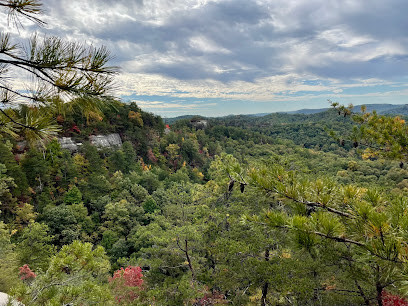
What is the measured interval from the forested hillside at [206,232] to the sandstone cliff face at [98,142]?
72cm

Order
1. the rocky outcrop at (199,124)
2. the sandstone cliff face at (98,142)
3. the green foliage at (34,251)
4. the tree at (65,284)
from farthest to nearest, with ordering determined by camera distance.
→ the rocky outcrop at (199,124), the sandstone cliff face at (98,142), the green foliage at (34,251), the tree at (65,284)

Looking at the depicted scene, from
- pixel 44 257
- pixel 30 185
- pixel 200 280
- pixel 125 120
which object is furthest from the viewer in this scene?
pixel 125 120

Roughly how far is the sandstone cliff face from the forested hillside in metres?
0.72

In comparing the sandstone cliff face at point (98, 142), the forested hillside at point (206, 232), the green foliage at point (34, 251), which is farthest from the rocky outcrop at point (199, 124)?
the green foliage at point (34, 251)

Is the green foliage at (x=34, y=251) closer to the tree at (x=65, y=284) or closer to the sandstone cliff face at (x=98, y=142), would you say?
the tree at (x=65, y=284)

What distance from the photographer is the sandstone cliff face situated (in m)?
24.2

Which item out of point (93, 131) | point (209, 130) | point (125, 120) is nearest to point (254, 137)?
point (209, 130)

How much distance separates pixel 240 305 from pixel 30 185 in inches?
761

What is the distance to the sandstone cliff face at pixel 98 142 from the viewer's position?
24.2 m

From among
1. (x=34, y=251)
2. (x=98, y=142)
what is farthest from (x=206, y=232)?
(x=98, y=142)

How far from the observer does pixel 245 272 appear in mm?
5754

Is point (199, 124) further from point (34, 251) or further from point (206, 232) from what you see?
point (206, 232)

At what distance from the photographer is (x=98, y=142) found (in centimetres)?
2783

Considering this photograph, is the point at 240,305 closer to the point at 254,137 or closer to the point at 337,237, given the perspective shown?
the point at 337,237
